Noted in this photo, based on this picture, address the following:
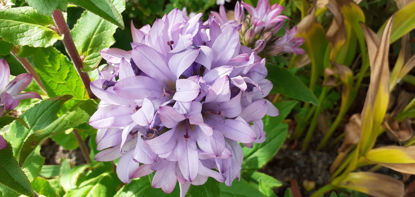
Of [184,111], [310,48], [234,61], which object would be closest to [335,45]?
[310,48]

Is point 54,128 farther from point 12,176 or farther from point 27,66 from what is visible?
point 27,66

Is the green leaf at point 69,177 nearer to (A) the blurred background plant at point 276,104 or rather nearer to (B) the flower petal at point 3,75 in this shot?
(A) the blurred background plant at point 276,104

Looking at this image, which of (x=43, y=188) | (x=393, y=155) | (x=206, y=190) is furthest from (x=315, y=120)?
(x=43, y=188)

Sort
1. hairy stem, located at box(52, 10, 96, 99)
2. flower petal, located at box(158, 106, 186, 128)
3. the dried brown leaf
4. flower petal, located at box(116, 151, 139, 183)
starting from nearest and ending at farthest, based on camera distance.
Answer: flower petal, located at box(158, 106, 186, 128) → flower petal, located at box(116, 151, 139, 183) → hairy stem, located at box(52, 10, 96, 99) → the dried brown leaf

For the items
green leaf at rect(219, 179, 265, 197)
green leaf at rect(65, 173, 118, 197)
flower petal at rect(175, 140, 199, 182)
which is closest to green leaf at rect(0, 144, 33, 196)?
flower petal at rect(175, 140, 199, 182)

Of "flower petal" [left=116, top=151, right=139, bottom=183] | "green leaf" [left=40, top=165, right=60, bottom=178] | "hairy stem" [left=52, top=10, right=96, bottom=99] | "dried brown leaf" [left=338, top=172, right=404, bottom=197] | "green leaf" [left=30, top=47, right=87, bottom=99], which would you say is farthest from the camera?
"green leaf" [left=40, top=165, right=60, bottom=178]

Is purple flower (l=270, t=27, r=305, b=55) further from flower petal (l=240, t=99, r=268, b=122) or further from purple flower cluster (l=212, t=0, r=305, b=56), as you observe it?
flower petal (l=240, t=99, r=268, b=122)
